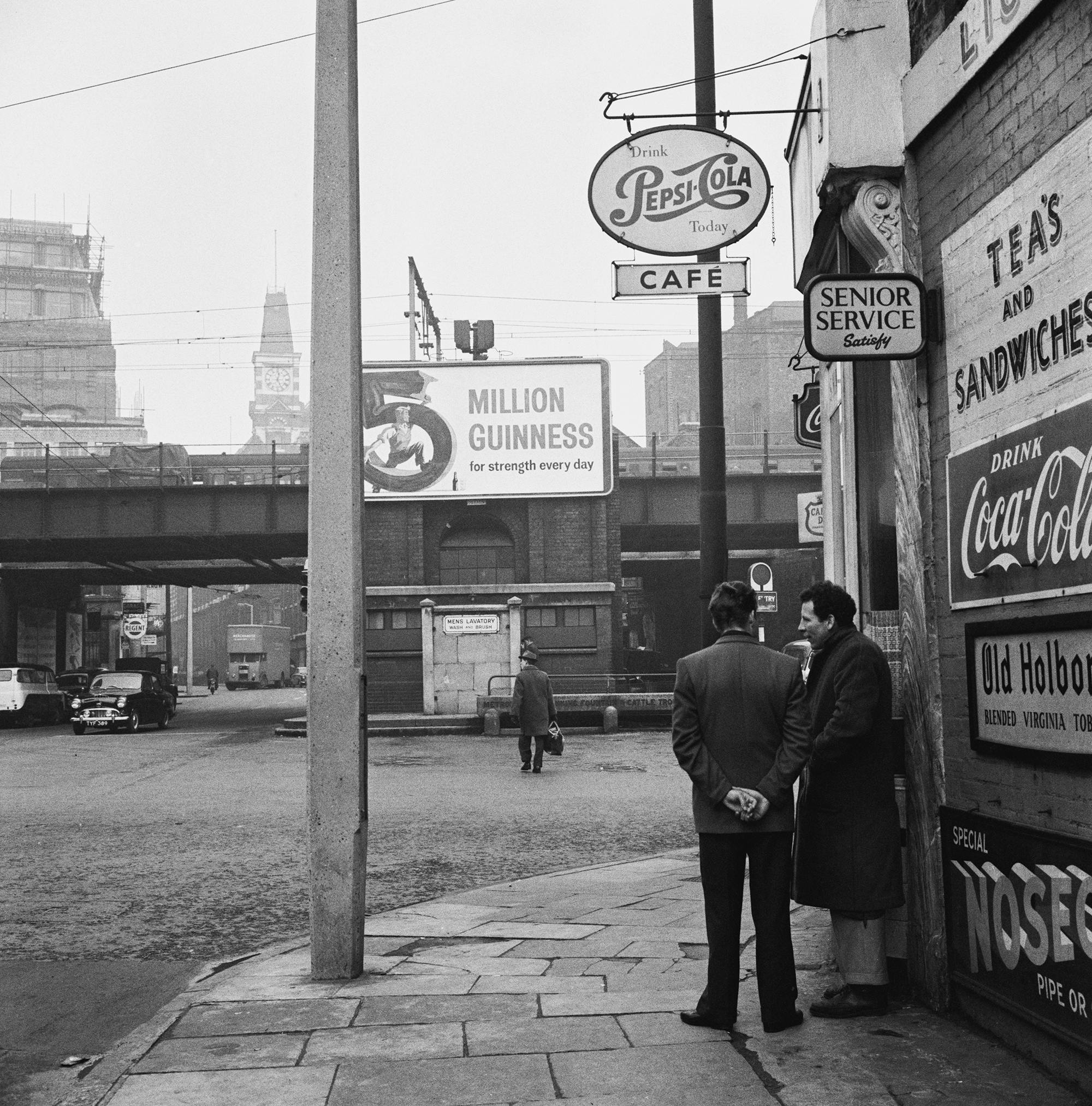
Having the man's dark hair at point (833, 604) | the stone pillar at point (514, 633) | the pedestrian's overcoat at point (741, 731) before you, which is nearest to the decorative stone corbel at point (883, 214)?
the man's dark hair at point (833, 604)

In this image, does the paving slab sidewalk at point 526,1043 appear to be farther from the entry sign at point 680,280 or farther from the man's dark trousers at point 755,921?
the entry sign at point 680,280

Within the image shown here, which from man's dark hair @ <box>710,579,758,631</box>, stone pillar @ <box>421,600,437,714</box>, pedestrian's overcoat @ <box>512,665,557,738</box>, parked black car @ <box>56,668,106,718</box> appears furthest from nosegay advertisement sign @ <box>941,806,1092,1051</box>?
parked black car @ <box>56,668,106,718</box>

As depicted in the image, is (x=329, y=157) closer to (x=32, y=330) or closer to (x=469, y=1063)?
(x=469, y=1063)

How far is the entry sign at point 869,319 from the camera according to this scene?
18.6 ft

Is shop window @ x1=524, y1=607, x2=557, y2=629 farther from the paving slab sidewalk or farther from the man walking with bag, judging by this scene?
the paving slab sidewalk

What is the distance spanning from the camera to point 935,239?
5.86 meters

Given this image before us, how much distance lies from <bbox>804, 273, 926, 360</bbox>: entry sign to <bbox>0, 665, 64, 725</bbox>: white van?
32969mm

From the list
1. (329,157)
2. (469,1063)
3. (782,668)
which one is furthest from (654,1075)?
(329,157)

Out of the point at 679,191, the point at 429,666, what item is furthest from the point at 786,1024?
the point at 429,666

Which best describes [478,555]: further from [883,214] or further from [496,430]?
[883,214]

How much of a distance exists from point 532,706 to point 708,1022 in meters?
13.6

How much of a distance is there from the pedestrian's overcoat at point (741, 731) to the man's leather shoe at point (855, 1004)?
2.74ft

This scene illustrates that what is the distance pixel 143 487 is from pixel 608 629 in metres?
14.2

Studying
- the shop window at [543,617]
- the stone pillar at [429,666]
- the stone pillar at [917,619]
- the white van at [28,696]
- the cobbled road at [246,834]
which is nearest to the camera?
the stone pillar at [917,619]
